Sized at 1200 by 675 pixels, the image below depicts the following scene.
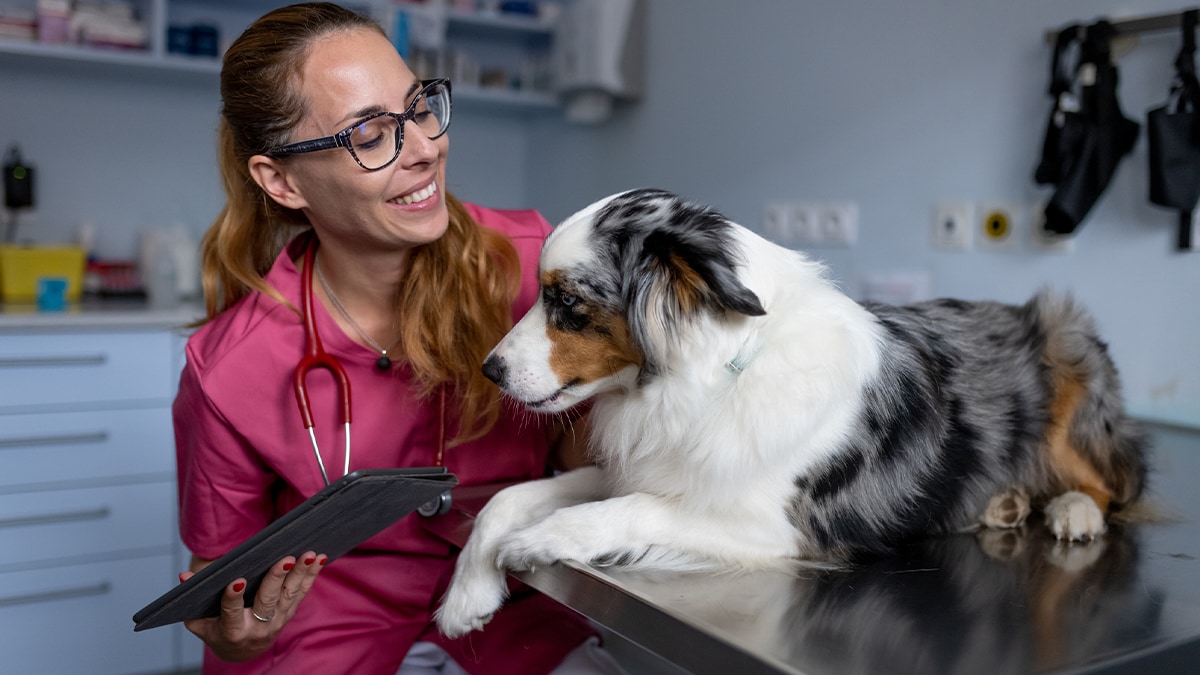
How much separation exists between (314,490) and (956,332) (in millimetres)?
1069

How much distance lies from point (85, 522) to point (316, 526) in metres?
2.19

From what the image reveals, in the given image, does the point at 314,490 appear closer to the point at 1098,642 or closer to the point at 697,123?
the point at 1098,642

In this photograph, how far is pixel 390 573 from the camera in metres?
1.65

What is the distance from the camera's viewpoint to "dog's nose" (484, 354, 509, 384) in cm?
127

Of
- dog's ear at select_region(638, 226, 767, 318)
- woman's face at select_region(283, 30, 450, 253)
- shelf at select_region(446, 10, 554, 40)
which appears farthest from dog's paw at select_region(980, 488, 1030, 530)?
shelf at select_region(446, 10, 554, 40)

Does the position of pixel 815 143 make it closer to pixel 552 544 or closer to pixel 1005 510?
pixel 1005 510

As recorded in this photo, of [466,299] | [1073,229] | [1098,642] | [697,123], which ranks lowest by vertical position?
[1098,642]

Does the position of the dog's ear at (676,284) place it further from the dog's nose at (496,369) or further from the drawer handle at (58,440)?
the drawer handle at (58,440)

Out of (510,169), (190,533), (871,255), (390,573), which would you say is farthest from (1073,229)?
(510,169)

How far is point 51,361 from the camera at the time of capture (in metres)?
2.89

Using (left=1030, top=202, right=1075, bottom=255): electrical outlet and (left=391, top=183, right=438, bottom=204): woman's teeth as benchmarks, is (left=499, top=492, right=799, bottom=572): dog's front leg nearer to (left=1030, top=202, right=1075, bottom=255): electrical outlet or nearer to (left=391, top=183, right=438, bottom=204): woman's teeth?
(left=391, top=183, right=438, bottom=204): woman's teeth

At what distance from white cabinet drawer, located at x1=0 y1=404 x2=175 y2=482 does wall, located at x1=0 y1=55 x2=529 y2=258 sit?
105 cm

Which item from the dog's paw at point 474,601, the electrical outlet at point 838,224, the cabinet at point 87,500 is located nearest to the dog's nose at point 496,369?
the dog's paw at point 474,601

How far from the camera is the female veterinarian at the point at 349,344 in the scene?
1514 millimetres
